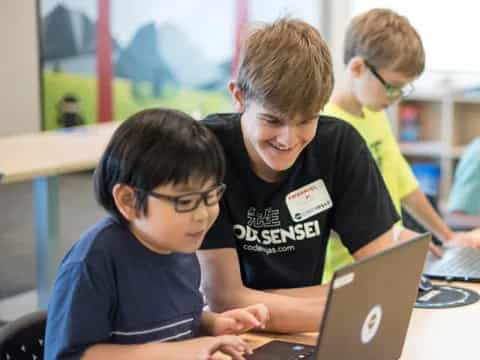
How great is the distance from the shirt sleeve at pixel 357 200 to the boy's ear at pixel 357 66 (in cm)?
52

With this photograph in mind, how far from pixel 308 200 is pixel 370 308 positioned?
541mm

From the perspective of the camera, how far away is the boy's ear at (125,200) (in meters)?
1.47

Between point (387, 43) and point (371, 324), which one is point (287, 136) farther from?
point (387, 43)

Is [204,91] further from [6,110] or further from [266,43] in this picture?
[266,43]

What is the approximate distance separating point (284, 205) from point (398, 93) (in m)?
0.71

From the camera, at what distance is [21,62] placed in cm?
574

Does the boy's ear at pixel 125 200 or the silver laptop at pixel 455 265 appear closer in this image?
the boy's ear at pixel 125 200

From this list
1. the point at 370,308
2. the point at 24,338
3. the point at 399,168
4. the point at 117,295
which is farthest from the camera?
the point at 399,168

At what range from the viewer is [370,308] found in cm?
139

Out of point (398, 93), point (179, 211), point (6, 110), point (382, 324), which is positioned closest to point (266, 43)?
point (179, 211)

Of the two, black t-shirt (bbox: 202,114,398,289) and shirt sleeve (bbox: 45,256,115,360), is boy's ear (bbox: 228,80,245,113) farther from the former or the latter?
shirt sleeve (bbox: 45,256,115,360)

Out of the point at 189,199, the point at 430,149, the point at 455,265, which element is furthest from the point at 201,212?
the point at 430,149

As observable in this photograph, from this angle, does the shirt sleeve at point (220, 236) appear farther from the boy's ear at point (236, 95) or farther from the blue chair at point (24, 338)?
the blue chair at point (24, 338)

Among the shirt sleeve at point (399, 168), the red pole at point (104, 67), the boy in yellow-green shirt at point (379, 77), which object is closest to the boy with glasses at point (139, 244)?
the boy in yellow-green shirt at point (379, 77)
